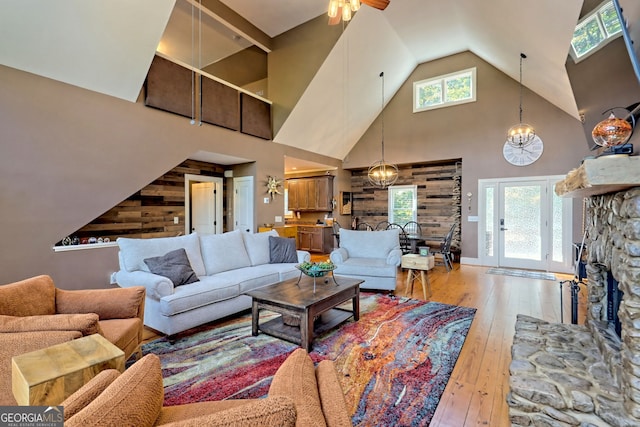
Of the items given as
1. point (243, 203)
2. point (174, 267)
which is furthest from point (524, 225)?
point (174, 267)

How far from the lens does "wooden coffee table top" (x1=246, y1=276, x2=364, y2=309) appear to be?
275cm

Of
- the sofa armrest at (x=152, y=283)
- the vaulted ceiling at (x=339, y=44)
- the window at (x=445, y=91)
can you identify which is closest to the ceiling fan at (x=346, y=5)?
the vaulted ceiling at (x=339, y=44)

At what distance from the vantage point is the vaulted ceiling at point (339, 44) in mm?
3217

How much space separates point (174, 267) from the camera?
3236 mm

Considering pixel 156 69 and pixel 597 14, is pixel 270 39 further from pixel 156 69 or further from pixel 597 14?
pixel 597 14

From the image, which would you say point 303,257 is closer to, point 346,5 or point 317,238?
point 346,5

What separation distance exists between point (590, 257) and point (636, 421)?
55.9 inches

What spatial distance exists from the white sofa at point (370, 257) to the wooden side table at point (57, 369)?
11.6 ft

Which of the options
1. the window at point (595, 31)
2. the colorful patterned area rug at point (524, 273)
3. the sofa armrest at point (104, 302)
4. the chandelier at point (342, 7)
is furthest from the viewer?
the colorful patterned area rug at point (524, 273)

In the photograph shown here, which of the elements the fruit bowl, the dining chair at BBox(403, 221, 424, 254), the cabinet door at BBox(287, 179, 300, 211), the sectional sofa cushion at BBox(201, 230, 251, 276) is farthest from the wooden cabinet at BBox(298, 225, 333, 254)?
the fruit bowl

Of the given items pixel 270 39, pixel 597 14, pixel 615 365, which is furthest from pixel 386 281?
pixel 270 39

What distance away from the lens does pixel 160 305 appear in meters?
2.84

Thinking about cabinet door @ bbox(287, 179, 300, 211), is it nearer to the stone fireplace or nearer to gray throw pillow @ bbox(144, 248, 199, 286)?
gray throw pillow @ bbox(144, 248, 199, 286)

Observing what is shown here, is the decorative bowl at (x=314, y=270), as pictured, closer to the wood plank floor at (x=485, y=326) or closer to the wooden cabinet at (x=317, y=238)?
the wood plank floor at (x=485, y=326)
